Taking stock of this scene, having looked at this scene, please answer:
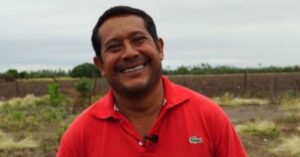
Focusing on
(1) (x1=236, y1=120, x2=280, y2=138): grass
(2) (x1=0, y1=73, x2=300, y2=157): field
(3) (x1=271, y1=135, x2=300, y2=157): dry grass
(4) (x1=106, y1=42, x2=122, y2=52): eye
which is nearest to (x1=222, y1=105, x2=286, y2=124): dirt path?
(2) (x1=0, y1=73, x2=300, y2=157): field

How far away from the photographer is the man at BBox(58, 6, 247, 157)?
308cm

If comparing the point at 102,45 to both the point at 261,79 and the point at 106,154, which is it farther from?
the point at 261,79

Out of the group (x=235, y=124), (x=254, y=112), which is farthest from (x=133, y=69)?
(x=254, y=112)

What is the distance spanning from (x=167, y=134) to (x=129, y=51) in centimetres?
44

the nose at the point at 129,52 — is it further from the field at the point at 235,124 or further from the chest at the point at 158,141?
the field at the point at 235,124

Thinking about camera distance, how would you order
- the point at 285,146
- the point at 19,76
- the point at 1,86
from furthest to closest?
the point at 19,76 < the point at 1,86 < the point at 285,146

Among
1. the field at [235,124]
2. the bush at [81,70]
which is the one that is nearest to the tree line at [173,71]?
the bush at [81,70]

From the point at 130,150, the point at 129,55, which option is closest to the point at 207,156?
the point at 130,150

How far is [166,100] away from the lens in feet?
10.5

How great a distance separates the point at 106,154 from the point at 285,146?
28.3 feet

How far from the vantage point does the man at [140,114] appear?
3080mm

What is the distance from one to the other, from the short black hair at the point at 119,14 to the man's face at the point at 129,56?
0.02 m

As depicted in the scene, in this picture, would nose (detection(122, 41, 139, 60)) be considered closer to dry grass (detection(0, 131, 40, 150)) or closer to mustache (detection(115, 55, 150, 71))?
mustache (detection(115, 55, 150, 71))

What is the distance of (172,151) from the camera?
3088 mm
